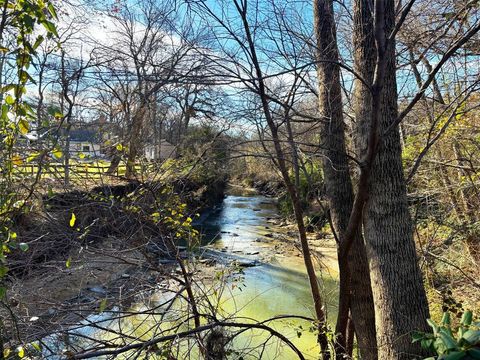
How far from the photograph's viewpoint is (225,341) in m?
2.34

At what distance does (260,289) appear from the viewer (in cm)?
899

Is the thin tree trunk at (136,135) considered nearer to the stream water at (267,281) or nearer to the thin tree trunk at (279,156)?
the thin tree trunk at (279,156)

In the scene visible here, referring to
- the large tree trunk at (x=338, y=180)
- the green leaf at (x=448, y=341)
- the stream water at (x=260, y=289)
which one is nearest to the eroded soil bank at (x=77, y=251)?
the stream water at (x=260, y=289)

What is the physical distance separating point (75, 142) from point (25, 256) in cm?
106

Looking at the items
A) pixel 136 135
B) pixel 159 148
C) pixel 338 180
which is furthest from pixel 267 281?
pixel 136 135

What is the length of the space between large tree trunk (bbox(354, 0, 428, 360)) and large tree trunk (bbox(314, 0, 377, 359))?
736 mm

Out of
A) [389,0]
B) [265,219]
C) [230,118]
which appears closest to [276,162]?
[230,118]

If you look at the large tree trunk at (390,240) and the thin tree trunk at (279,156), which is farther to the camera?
the thin tree trunk at (279,156)

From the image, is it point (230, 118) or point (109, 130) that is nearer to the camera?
point (230, 118)

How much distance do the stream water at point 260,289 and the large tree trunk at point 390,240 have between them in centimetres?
77

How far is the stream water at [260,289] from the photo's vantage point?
12.2ft

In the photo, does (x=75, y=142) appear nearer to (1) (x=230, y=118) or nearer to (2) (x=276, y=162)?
(1) (x=230, y=118)

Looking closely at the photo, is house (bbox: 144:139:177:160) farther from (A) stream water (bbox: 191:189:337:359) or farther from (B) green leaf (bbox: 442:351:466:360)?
(B) green leaf (bbox: 442:351:466:360)

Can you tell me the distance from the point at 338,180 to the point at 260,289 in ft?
19.5
